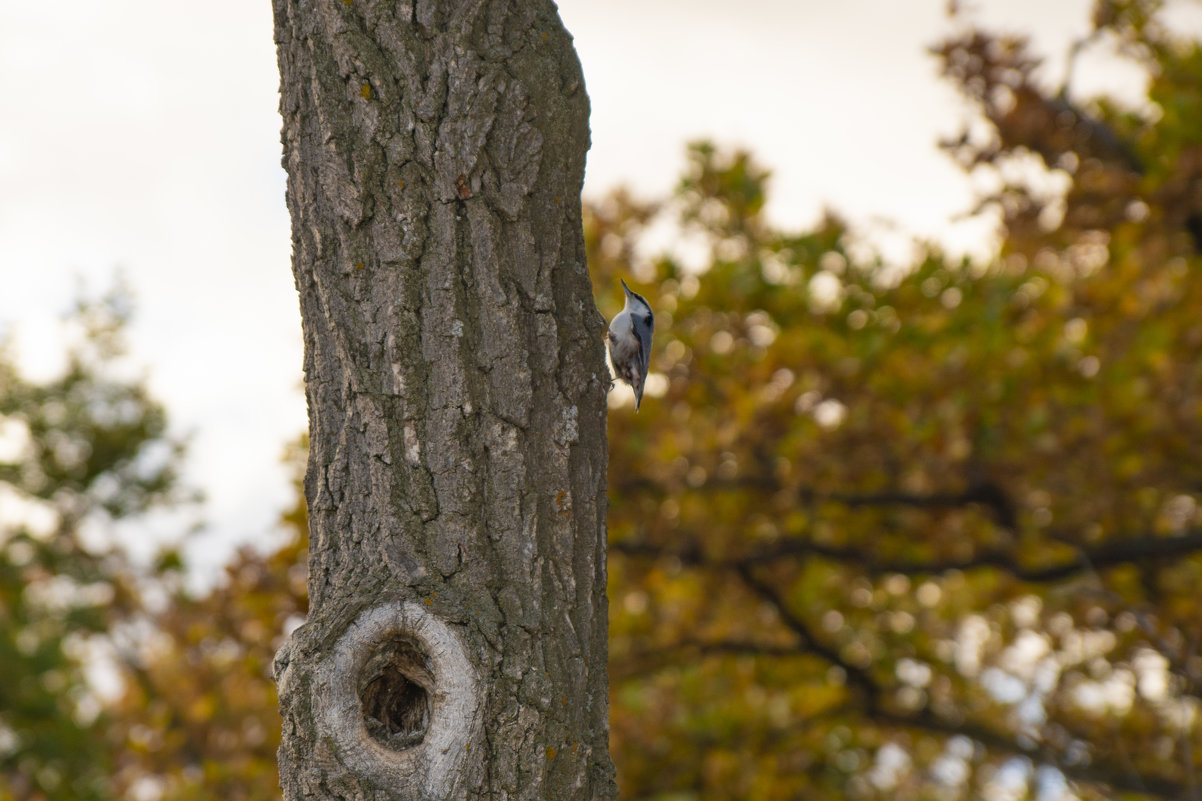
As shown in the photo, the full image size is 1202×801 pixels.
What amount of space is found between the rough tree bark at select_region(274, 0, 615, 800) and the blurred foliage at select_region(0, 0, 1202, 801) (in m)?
1.86

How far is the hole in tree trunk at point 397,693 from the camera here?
1654 mm

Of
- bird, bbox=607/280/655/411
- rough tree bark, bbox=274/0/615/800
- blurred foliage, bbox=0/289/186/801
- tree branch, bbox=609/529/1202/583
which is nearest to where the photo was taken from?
rough tree bark, bbox=274/0/615/800

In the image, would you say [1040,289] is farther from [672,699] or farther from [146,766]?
[146,766]

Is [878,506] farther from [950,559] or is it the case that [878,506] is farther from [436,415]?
[436,415]

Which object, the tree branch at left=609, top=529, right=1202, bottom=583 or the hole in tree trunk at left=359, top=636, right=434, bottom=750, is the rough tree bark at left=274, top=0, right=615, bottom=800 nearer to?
the hole in tree trunk at left=359, top=636, right=434, bottom=750

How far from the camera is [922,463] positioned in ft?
13.7

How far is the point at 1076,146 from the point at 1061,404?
4.80 feet

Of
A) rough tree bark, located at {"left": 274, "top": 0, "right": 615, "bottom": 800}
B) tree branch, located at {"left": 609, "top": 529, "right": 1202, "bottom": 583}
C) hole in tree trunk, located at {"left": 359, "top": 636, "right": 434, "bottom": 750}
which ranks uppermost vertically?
tree branch, located at {"left": 609, "top": 529, "right": 1202, "bottom": 583}

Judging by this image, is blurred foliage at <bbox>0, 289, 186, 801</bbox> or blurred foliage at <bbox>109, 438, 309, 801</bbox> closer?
blurred foliage at <bbox>109, 438, 309, 801</bbox>

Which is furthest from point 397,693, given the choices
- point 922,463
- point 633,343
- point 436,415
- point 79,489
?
point 79,489

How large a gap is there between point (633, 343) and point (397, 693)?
153cm

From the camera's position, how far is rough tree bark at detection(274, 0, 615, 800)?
164 centimetres

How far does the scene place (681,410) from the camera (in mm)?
4273

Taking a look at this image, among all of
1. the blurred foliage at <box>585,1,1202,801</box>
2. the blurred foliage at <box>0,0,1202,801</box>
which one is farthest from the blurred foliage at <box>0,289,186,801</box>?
the blurred foliage at <box>585,1,1202,801</box>
